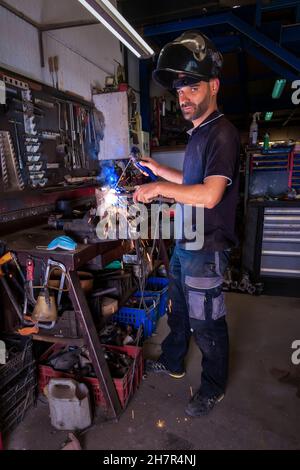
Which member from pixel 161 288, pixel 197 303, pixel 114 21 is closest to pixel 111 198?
pixel 197 303

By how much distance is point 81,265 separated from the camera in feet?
4.43

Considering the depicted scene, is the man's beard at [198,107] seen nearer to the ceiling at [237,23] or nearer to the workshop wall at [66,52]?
the workshop wall at [66,52]

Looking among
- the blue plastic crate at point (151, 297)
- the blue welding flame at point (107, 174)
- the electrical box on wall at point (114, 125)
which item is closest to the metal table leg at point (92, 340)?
the blue plastic crate at point (151, 297)

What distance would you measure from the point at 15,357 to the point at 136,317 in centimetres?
88

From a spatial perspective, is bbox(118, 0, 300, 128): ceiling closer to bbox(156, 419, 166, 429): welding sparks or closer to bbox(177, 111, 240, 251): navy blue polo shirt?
bbox(177, 111, 240, 251): navy blue polo shirt

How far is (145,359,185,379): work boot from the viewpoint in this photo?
1.83 meters

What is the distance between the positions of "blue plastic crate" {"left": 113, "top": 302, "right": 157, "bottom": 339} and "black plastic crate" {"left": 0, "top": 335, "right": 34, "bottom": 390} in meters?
0.70

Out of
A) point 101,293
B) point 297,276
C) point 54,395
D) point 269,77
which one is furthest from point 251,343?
point 269,77

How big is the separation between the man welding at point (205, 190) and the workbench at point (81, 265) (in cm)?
35

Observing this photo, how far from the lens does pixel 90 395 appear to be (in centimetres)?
154

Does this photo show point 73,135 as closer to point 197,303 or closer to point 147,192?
point 147,192

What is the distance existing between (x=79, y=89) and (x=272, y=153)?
1.92m

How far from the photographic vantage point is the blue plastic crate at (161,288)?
254 centimetres
